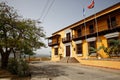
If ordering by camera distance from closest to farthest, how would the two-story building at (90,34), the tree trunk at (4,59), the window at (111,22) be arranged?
the tree trunk at (4,59)
the two-story building at (90,34)
the window at (111,22)

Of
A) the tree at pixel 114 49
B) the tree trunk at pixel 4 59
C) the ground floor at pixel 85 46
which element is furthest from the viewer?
the ground floor at pixel 85 46

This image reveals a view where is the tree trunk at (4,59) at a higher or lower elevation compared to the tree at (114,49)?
lower

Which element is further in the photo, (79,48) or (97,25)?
(79,48)

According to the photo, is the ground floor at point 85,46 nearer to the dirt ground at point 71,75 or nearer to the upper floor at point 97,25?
the upper floor at point 97,25

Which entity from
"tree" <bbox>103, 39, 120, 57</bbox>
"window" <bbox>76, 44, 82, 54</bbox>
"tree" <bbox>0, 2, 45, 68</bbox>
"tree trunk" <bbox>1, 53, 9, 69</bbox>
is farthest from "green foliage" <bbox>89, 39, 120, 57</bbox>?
"tree trunk" <bbox>1, 53, 9, 69</bbox>

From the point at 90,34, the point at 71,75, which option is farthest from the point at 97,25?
the point at 71,75

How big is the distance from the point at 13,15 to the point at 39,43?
426 cm

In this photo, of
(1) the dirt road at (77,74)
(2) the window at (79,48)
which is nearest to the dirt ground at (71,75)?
(1) the dirt road at (77,74)

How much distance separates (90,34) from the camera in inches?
758

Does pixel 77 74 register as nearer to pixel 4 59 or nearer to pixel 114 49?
pixel 114 49

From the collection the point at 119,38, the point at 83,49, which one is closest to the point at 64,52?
the point at 83,49

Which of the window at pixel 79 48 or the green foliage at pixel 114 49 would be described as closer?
the green foliage at pixel 114 49

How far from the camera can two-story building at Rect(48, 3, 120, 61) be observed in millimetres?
16500

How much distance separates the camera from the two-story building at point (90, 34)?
16500mm
